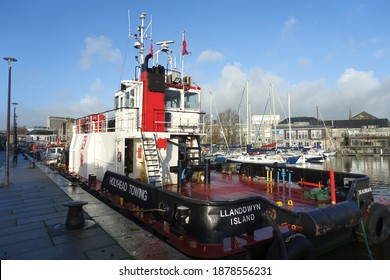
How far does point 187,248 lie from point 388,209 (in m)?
6.43

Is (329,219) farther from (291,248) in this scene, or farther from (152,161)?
(152,161)

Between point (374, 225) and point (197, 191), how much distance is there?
530 centimetres

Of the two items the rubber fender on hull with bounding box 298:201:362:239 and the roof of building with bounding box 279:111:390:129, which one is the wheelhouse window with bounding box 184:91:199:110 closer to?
the rubber fender on hull with bounding box 298:201:362:239

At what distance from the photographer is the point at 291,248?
492cm

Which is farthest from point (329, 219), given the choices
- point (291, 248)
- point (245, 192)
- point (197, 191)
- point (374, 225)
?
point (197, 191)

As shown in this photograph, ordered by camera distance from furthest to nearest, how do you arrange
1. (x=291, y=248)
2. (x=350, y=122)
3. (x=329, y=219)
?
(x=350, y=122), (x=329, y=219), (x=291, y=248)

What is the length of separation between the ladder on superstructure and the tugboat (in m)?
0.04

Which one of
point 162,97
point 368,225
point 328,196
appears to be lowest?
point 368,225

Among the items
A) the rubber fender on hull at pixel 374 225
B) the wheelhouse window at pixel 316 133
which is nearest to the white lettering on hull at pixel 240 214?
the rubber fender on hull at pixel 374 225

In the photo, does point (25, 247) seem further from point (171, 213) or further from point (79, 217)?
point (171, 213)

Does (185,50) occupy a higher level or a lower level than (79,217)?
higher
